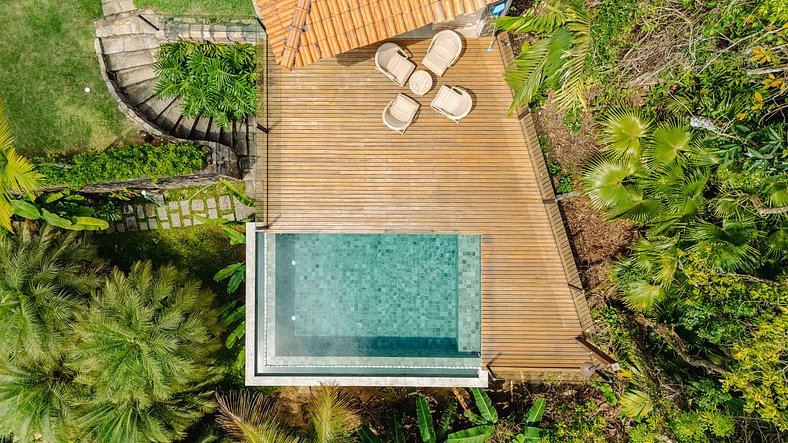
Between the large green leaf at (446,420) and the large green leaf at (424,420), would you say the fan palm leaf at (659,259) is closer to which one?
the large green leaf at (446,420)

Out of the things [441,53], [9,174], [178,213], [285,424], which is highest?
[441,53]

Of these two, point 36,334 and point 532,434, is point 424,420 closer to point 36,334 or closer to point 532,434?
point 532,434

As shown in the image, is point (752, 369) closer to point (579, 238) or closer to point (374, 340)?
point (579, 238)

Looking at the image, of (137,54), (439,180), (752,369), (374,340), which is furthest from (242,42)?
(752,369)

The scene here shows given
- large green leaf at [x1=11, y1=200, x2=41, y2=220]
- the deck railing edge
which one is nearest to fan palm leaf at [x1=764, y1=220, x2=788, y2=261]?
the deck railing edge

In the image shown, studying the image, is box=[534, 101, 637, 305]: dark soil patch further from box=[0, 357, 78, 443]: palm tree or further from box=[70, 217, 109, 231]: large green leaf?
box=[0, 357, 78, 443]: palm tree

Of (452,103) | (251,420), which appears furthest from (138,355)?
(452,103)
